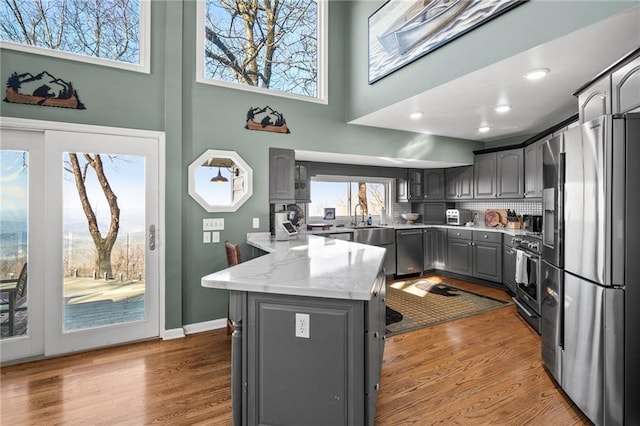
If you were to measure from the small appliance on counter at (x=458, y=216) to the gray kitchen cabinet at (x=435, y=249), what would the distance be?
0.33 meters

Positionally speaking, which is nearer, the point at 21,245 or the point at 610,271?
the point at 610,271

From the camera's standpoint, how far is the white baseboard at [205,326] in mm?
3478

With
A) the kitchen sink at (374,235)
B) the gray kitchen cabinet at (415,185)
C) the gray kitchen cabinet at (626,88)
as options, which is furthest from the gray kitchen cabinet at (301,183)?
the gray kitchen cabinet at (626,88)

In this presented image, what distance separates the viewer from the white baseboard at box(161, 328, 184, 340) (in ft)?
10.9

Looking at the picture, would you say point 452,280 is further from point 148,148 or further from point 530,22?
point 148,148

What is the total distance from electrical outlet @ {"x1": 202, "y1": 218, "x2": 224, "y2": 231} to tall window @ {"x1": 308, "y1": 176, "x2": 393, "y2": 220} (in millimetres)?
2076

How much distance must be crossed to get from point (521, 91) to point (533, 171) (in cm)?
211

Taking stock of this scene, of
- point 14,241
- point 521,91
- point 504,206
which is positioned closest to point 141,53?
point 14,241

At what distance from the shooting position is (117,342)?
3.17 meters

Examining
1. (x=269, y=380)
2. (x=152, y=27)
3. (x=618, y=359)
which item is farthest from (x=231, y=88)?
(x=618, y=359)

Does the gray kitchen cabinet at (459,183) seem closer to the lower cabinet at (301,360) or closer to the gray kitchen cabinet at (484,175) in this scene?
the gray kitchen cabinet at (484,175)

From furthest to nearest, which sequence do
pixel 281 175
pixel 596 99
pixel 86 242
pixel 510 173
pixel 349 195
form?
pixel 349 195, pixel 510 173, pixel 281 175, pixel 86 242, pixel 596 99

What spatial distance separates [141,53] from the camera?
3229mm

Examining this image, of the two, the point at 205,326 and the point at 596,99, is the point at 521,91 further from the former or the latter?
→ the point at 205,326
